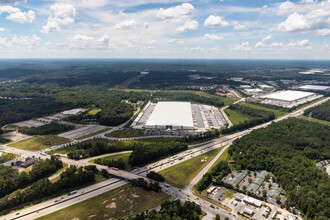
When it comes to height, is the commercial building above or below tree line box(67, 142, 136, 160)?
above

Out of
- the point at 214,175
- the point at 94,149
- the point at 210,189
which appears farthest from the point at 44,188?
the point at 214,175

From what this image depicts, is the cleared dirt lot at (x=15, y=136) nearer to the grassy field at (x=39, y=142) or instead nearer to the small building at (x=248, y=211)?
the grassy field at (x=39, y=142)

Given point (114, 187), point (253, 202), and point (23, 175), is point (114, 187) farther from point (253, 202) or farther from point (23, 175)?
point (253, 202)

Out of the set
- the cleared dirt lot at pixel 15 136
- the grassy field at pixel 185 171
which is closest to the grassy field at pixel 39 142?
the cleared dirt lot at pixel 15 136

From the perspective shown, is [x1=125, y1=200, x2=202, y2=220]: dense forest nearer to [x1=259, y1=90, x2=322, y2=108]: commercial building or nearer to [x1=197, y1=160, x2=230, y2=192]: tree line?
[x1=197, y1=160, x2=230, y2=192]: tree line

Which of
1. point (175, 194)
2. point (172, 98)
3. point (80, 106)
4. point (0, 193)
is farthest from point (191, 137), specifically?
point (80, 106)

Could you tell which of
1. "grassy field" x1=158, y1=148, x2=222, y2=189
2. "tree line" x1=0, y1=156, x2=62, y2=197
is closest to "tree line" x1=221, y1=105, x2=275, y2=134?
"grassy field" x1=158, y1=148, x2=222, y2=189
